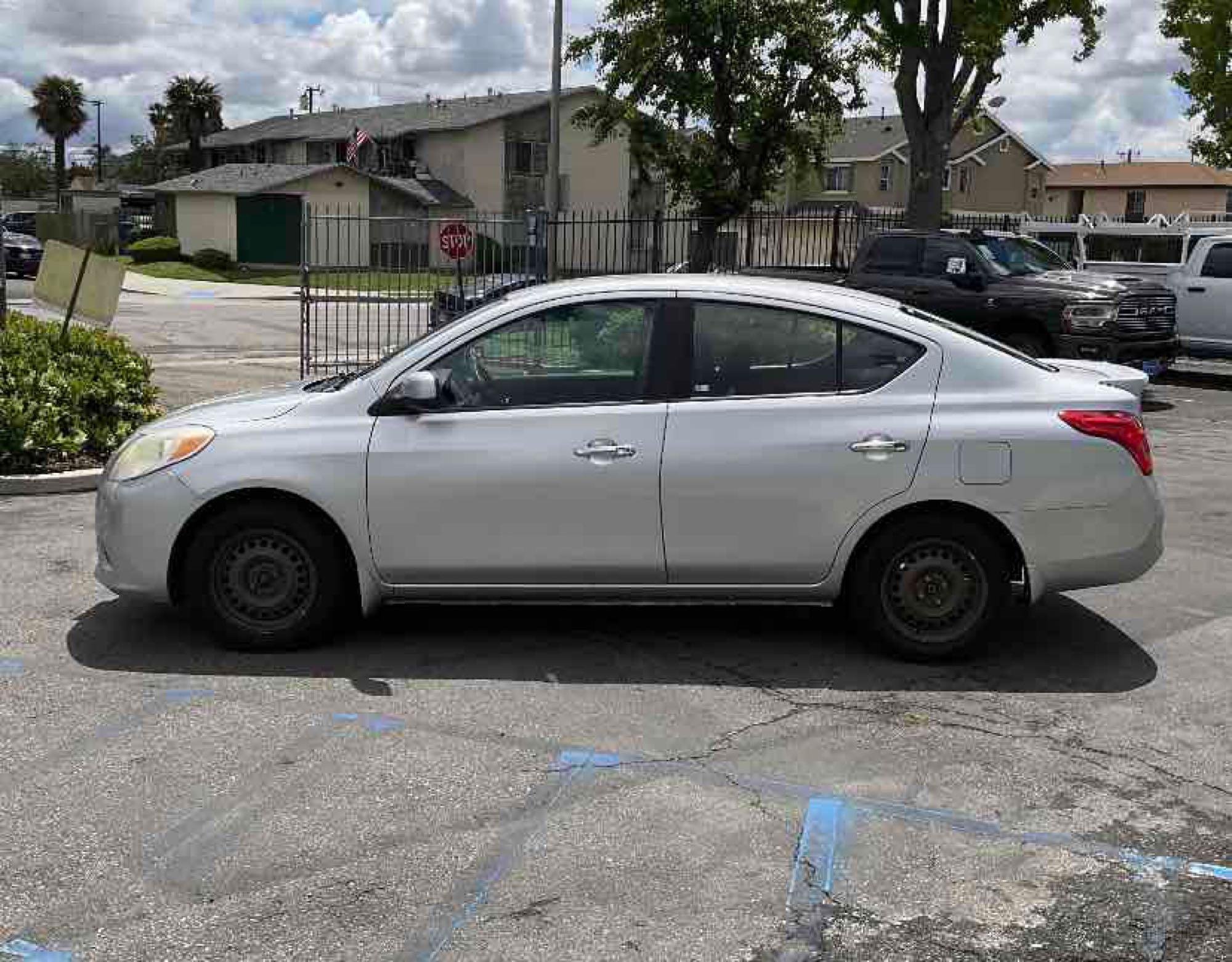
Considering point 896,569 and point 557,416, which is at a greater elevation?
point 557,416

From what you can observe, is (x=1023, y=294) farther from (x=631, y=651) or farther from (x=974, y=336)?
(x=631, y=651)

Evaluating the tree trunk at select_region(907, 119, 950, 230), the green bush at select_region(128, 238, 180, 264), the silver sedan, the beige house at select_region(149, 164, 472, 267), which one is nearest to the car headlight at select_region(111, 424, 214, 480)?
the silver sedan

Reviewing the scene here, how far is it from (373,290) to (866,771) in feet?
58.1

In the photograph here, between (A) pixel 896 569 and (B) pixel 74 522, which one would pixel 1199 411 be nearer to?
(A) pixel 896 569

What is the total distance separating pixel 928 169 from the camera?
2069cm

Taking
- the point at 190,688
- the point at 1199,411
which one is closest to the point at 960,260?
the point at 1199,411

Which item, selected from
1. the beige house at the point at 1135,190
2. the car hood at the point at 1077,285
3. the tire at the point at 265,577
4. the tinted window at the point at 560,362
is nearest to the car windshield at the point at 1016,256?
the car hood at the point at 1077,285

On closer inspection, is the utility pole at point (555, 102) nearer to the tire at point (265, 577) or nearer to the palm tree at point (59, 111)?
the tire at point (265, 577)

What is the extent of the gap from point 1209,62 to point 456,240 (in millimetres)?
18276

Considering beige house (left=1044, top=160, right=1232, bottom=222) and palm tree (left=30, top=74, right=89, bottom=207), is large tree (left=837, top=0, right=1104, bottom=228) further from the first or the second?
palm tree (left=30, top=74, right=89, bottom=207)

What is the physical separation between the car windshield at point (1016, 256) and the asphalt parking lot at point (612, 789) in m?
9.55

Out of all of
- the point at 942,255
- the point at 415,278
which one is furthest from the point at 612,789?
the point at 415,278

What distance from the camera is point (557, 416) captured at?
556 cm

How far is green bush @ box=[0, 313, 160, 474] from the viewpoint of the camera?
9188 millimetres
